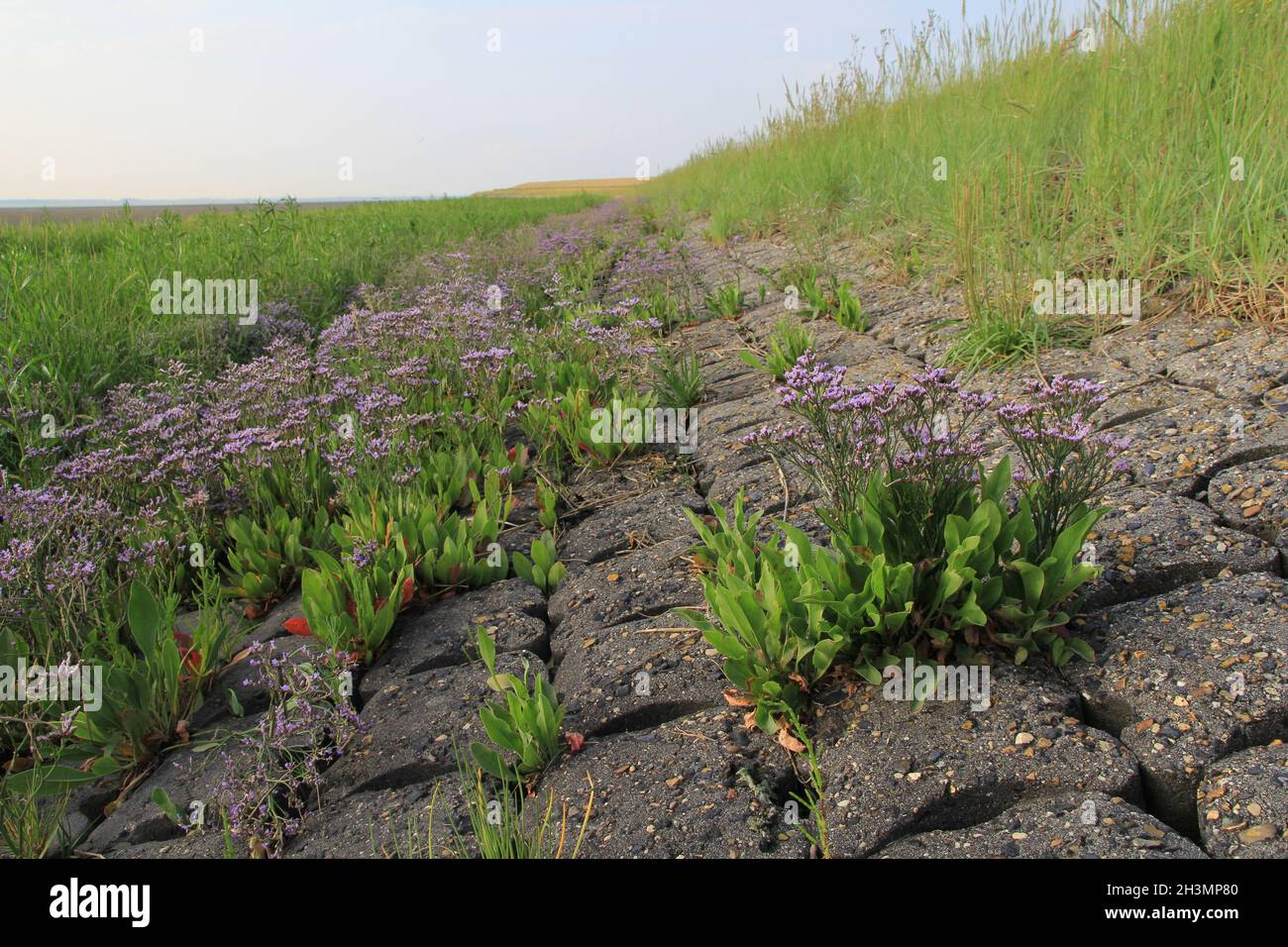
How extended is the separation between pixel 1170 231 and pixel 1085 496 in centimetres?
299

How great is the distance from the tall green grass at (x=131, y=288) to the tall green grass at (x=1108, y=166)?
4.81 meters

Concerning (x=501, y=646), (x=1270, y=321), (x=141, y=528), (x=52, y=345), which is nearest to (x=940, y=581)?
(x=501, y=646)

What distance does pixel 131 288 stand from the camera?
20.7 feet

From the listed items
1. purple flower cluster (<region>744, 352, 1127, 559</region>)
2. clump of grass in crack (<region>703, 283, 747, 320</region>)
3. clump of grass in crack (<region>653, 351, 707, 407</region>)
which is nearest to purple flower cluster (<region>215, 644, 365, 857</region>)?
purple flower cluster (<region>744, 352, 1127, 559</region>)

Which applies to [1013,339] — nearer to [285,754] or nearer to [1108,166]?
[1108,166]

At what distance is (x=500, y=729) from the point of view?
7.37 ft

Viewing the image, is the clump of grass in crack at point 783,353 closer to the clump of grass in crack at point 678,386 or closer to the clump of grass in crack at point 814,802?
the clump of grass in crack at point 678,386

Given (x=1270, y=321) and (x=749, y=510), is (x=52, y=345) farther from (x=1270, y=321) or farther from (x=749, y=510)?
(x=1270, y=321)

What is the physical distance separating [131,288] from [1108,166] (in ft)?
21.8

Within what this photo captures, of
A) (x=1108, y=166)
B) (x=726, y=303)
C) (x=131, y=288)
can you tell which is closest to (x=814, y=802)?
(x=1108, y=166)

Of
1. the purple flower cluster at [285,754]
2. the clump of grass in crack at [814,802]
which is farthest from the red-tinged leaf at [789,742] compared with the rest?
the purple flower cluster at [285,754]

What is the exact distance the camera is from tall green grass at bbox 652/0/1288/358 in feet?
13.6

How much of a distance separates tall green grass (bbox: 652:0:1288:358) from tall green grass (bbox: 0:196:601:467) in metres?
4.81

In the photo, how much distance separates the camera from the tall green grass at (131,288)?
4.63m
